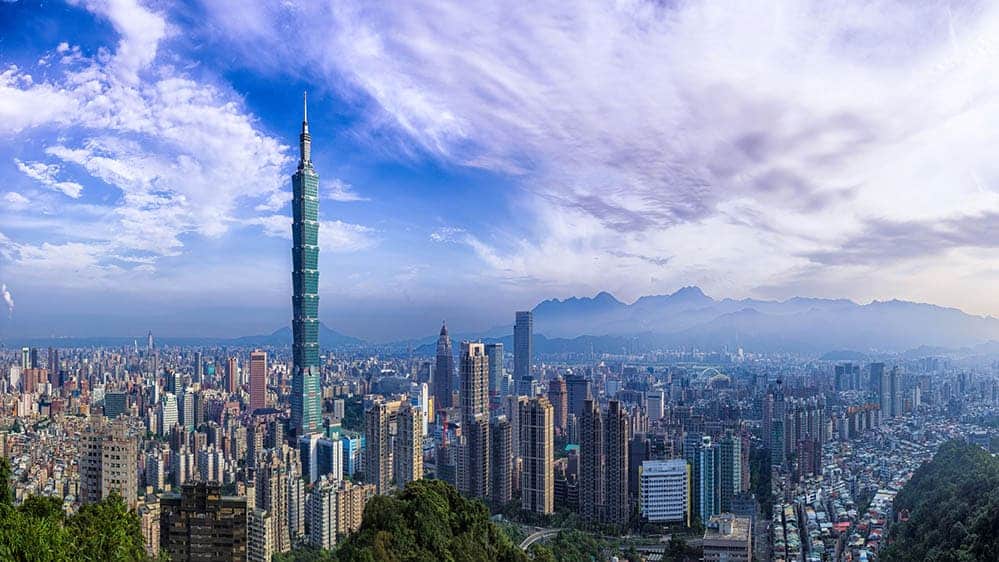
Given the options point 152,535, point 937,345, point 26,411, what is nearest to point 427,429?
point 26,411

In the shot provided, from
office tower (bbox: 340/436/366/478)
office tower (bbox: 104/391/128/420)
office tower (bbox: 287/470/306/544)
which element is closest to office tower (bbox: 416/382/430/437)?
office tower (bbox: 340/436/366/478)

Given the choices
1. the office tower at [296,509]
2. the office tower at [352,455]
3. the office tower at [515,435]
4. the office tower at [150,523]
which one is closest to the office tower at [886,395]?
the office tower at [515,435]

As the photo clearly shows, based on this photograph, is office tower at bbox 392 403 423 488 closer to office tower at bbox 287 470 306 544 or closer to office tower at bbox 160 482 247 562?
office tower at bbox 287 470 306 544

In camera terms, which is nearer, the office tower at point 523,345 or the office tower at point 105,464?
the office tower at point 105,464

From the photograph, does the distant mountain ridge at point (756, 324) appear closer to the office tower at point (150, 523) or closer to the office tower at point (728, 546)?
the office tower at point (728, 546)

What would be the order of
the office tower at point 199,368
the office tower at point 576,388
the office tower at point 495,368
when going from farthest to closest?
the office tower at point 199,368
the office tower at point 495,368
the office tower at point 576,388

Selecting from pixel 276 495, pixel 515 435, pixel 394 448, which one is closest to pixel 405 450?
pixel 394 448
